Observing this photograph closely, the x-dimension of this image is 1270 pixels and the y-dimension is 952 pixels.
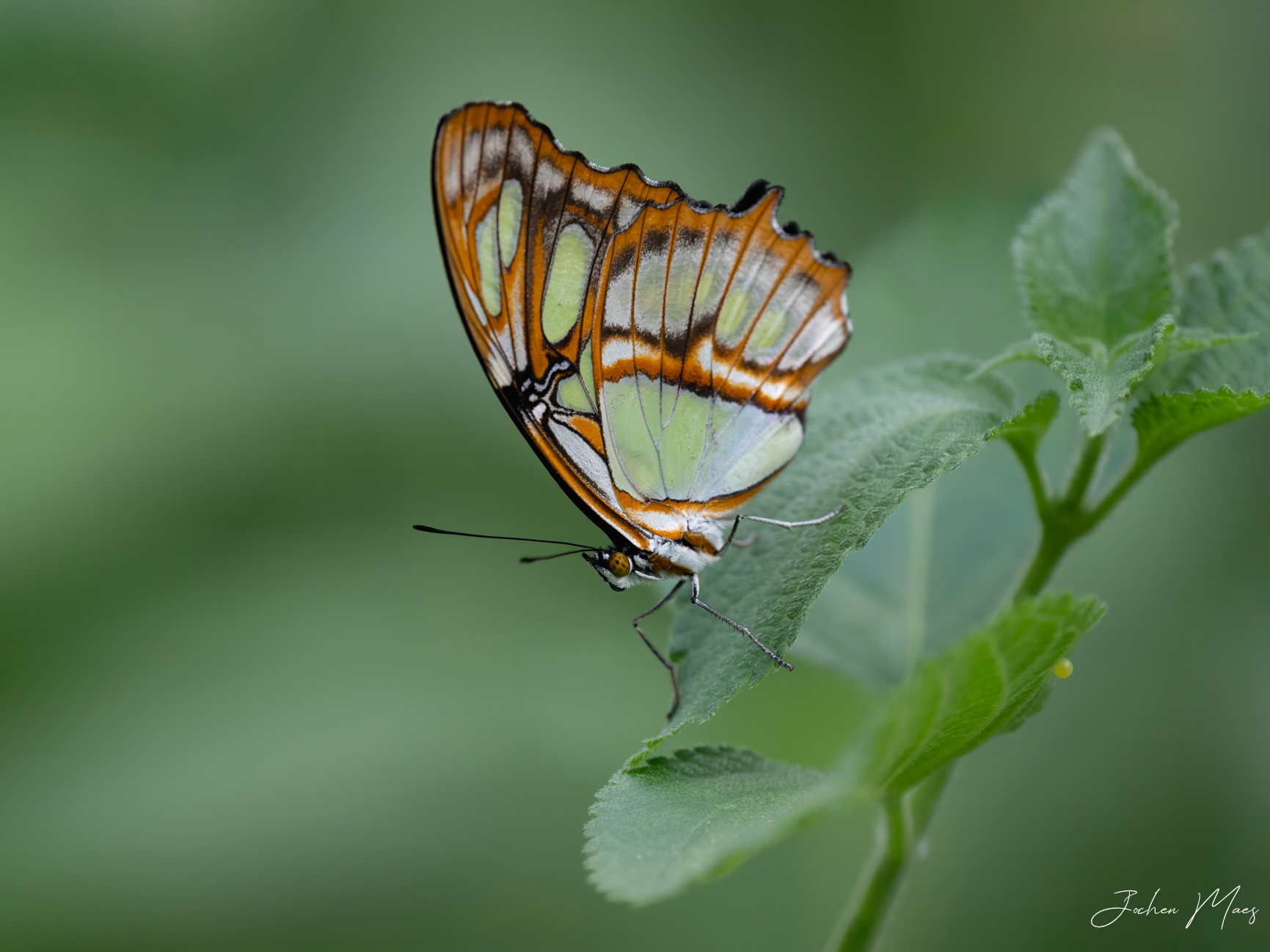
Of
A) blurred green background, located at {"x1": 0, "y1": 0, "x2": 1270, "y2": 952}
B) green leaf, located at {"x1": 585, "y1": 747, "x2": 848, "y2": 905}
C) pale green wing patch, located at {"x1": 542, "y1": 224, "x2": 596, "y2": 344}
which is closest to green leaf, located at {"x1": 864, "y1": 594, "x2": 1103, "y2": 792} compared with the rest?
green leaf, located at {"x1": 585, "y1": 747, "x2": 848, "y2": 905}

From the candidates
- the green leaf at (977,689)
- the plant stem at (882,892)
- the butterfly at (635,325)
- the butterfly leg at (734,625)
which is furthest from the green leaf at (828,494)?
the plant stem at (882,892)

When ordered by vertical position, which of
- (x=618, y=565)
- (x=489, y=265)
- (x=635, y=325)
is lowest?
(x=618, y=565)

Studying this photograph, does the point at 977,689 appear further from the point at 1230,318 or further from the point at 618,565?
the point at 618,565

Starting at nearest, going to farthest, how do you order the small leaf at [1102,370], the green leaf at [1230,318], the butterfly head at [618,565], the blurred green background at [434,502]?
the small leaf at [1102,370] < the green leaf at [1230,318] < the butterfly head at [618,565] < the blurred green background at [434,502]

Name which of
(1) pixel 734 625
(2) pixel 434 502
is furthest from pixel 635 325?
(2) pixel 434 502

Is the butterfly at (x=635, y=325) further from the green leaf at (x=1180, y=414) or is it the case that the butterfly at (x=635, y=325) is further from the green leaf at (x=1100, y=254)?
the green leaf at (x=1180, y=414)

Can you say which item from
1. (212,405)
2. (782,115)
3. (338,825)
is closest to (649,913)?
(338,825)
